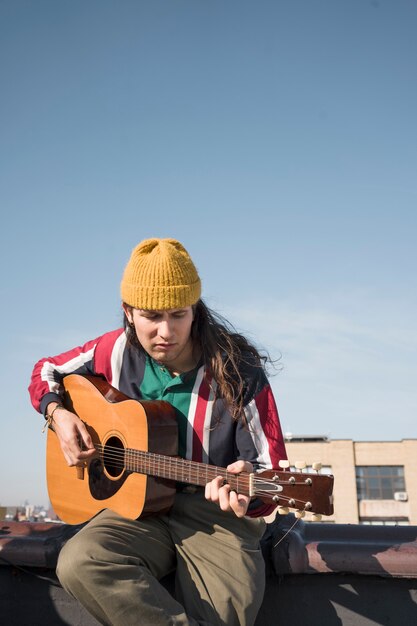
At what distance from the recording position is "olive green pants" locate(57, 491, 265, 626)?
2.70 meters

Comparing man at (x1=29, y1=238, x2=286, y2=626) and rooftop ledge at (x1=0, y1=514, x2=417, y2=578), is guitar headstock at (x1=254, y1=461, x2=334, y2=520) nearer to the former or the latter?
man at (x1=29, y1=238, x2=286, y2=626)

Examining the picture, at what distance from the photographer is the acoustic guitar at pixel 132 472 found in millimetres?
2811

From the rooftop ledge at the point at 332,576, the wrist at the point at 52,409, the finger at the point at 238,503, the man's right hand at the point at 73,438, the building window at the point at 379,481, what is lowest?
the building window at the point at 379,481

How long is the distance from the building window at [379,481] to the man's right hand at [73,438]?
45.0 meters

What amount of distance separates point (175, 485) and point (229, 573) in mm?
498

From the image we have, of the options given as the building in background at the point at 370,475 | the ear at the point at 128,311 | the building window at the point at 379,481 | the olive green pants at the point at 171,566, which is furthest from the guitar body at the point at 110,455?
the building window at the point at 379,481

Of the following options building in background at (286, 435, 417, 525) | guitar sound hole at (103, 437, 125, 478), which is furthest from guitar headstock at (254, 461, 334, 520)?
building in background at (286, 435, 417, 525)

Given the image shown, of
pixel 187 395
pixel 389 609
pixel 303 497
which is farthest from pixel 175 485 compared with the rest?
pixel 389 609

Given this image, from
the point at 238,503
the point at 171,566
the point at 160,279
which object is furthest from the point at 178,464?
the point at 160,279

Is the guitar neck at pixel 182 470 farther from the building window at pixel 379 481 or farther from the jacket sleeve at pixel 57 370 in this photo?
the building window at pixel 379 481

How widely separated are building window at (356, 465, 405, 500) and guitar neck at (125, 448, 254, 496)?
45230 millimetres

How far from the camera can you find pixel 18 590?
12.5 feet

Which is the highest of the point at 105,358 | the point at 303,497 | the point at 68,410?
the point at 105,358

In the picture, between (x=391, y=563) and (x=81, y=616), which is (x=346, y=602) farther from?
(x=81, y=616)
